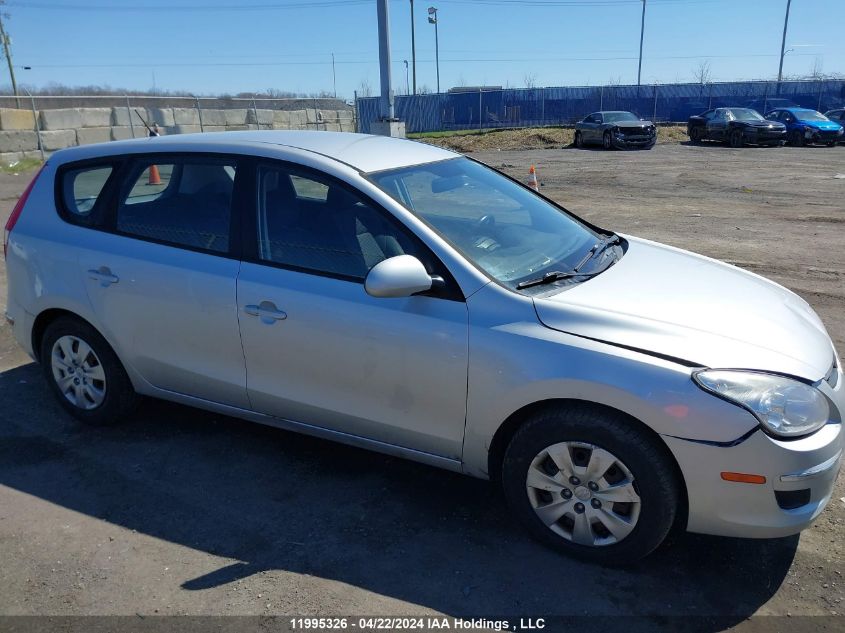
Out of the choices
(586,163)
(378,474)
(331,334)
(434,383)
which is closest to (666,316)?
(434,383)

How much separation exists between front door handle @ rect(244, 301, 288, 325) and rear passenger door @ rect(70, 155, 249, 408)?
5.3 inches

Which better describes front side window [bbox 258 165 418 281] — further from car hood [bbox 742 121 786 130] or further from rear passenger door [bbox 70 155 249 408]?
car hood [bbox 742 121 786 130]

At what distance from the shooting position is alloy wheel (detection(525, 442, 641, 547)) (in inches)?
117

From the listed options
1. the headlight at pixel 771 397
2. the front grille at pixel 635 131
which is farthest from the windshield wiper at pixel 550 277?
the front grille at pixel 635 131

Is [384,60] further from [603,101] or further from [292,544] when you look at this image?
[603,101]

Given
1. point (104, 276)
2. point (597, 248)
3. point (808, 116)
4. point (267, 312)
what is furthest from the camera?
point (808, 116)

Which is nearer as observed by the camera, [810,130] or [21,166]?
[21,166]

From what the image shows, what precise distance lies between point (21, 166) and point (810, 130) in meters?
26.6

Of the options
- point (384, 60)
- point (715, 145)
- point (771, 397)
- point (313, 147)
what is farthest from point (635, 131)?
point (771, 397)

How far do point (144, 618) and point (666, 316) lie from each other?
8.13ft

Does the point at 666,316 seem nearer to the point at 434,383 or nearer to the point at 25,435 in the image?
the point at 434,383

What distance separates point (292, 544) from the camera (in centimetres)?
332

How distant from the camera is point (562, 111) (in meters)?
41.7

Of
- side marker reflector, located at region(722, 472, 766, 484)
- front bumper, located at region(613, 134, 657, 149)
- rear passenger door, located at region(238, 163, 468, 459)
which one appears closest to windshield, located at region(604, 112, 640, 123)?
front bumper, located at region(613, 134, 657, 149)
